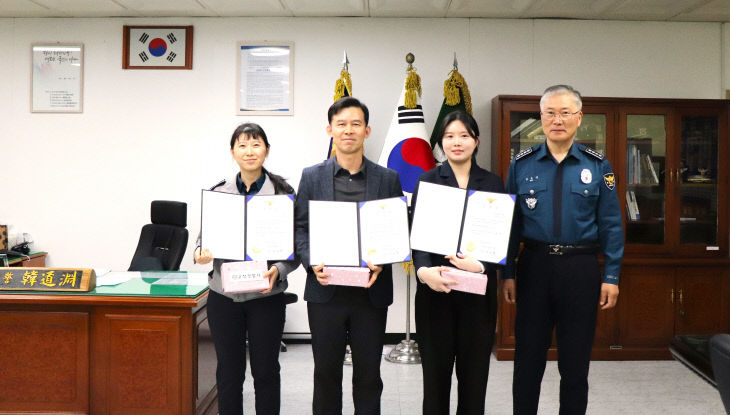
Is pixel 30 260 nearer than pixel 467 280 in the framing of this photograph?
No

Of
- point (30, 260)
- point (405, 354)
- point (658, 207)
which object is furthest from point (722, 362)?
point (30, 260)

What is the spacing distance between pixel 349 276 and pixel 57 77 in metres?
3.52

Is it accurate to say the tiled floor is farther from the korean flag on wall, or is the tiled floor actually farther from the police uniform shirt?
the korean flag on wall

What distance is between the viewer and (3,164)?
4027 mm

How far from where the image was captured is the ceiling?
3.59 meters

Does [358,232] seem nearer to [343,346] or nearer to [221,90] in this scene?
[343,346]

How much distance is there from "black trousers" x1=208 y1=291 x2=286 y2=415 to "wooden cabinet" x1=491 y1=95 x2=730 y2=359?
2159 millimetres

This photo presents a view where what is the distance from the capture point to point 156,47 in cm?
394

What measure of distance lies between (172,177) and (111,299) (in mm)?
1964

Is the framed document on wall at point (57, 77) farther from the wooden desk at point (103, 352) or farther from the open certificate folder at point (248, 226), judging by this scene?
the open certificate folder at point (248, 226)

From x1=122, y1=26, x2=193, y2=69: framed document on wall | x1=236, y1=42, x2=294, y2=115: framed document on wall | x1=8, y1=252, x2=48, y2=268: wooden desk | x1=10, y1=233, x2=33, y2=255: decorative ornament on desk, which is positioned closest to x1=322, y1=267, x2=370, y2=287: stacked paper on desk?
x1=236, y1=42, x2=294, y2=115: framed document on wall

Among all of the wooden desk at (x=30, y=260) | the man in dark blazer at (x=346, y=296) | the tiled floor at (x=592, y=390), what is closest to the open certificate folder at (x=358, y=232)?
the man in dark blazer at (x=346, y=296)

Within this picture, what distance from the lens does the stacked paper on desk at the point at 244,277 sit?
1.76 m

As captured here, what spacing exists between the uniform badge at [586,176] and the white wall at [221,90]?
1999 mm
